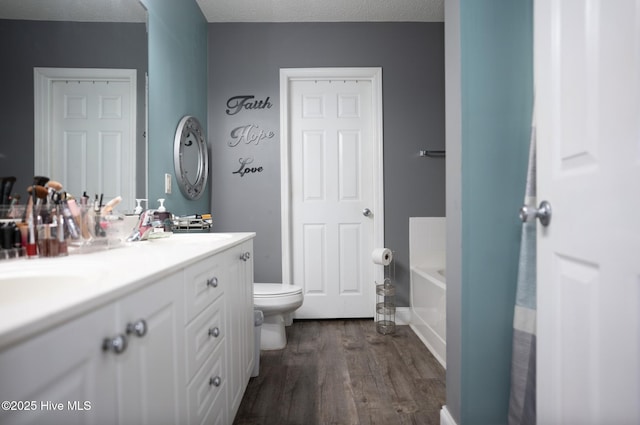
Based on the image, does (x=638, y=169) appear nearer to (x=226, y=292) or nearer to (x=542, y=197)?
(x=542, y=197)

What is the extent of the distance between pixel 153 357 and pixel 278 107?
7.76 feet

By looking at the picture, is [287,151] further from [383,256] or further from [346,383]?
[346,383]

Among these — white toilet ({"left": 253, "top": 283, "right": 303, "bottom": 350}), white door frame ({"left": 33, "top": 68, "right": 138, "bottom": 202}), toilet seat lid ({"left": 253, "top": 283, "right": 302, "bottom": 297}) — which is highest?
white door frame ({"left": 33, "top": 68, "right": 138, "bottom": 202})

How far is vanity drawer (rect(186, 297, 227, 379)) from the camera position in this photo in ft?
2.87

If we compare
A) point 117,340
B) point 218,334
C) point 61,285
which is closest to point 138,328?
point 117,340

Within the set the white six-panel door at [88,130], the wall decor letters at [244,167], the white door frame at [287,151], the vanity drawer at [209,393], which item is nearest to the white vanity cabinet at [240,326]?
the vanity drawer at [209,393]

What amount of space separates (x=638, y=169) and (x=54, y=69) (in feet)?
5.41

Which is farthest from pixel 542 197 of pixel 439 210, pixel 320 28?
pixel 320 28

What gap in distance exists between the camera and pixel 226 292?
124 centimetres

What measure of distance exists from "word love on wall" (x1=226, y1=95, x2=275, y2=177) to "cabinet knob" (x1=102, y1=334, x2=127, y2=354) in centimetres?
224

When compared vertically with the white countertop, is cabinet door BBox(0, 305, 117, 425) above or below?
below

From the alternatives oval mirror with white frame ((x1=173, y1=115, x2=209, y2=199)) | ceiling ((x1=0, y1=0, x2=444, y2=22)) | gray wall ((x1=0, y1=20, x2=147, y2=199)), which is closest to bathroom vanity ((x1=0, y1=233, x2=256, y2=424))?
gray wall ((x1=0, y1=20, x2=147, y2=199))

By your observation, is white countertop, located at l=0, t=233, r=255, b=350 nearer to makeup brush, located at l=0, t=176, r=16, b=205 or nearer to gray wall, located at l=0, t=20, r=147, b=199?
makeup brush, located at l=0, t=176, r=16, b=205

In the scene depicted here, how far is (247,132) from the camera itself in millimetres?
2709
